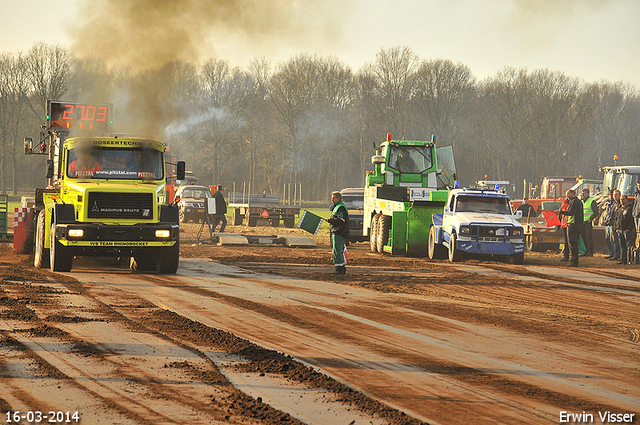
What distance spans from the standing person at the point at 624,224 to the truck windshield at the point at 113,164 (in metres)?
12.1

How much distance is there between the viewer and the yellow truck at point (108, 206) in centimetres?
1492

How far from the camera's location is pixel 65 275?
50.2 ft

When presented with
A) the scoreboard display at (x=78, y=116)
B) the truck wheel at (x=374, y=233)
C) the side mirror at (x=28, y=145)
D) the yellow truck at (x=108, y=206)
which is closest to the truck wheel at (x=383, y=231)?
the truck wheel at (x=374, y=233)

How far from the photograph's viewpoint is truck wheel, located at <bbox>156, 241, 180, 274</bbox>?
617 inches

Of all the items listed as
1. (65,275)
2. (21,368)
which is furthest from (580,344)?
(65,275)

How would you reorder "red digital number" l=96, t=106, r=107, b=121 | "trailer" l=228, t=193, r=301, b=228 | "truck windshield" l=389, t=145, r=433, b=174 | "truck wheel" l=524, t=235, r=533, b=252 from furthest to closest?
"trailer" l=228, t=193, r=301, b=228 < "truck windshield" l=389, t=145, r=433, b=174 < "truck wheel" l=524, t=235, r=533, b=252 < "red digital number" l=96, t=106, r=107, b=121

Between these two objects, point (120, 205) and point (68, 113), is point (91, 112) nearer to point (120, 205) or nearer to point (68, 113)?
point (68, 113)

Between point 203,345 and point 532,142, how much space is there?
71229 mm

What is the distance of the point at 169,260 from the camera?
15844 millimetres

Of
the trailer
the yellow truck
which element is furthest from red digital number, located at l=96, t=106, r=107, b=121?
the trailer

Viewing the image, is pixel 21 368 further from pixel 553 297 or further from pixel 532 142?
pixel 532 142

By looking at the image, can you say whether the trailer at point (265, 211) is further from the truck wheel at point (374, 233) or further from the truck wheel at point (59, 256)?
the truck wheel at point (59, 256)

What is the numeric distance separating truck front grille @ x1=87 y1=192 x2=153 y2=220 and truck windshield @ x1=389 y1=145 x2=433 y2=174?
11921 mm

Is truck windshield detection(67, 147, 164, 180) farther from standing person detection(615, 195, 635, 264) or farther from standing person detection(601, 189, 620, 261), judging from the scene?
standing person detection(601, 189, 620, 261)
